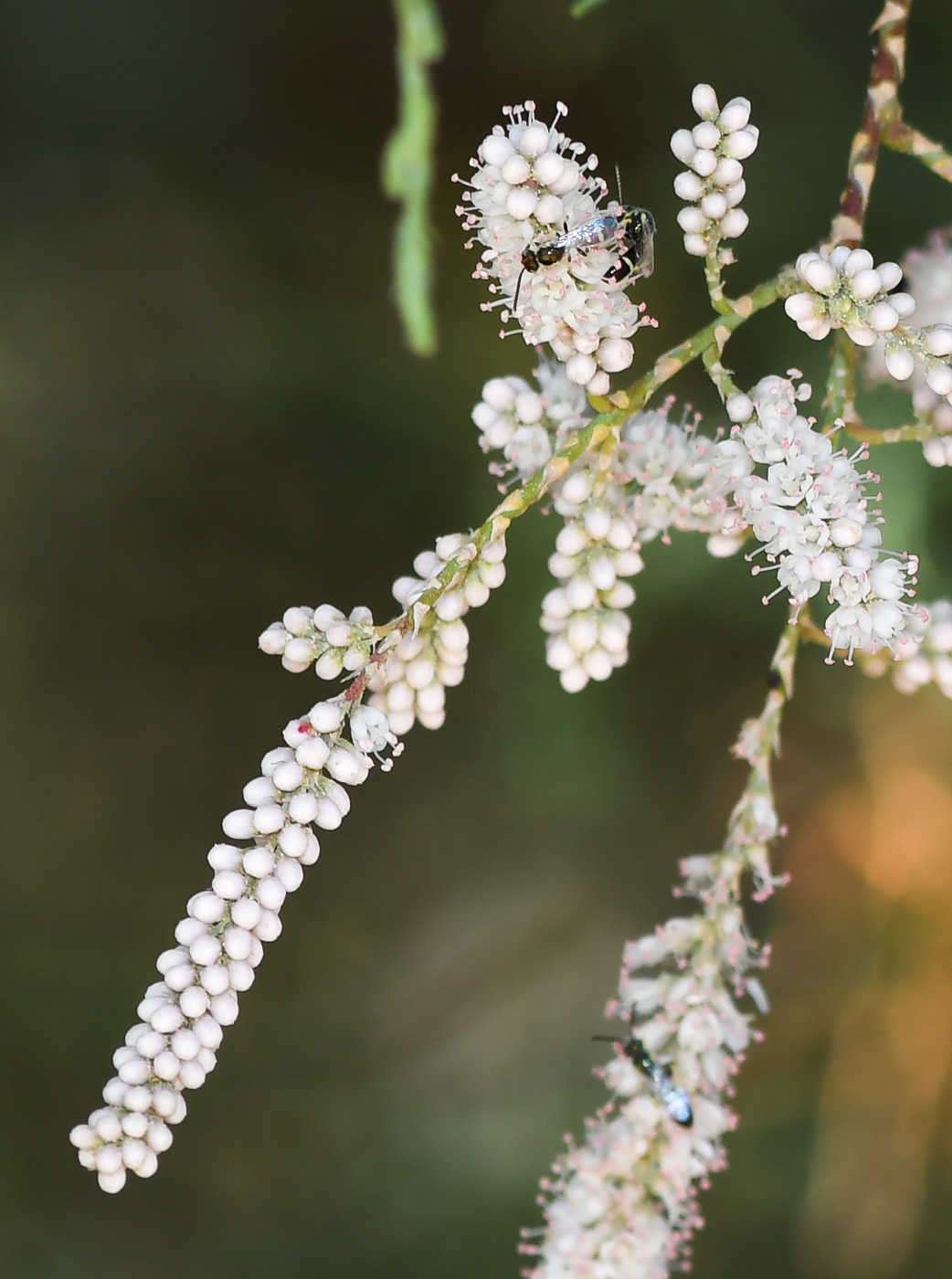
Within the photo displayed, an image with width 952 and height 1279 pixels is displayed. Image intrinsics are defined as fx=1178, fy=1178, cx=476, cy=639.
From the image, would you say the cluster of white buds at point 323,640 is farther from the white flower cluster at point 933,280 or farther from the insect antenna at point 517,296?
the white flower cluster at point 933,280

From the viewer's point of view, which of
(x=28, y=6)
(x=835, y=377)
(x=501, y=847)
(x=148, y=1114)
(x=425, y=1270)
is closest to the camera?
(x=148, y=1114)

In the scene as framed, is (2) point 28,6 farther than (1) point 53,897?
No

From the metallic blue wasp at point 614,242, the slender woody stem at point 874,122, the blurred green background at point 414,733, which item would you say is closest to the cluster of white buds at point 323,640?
Result: the metallic blue wasp at point 614,242

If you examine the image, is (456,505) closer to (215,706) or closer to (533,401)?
(215,706)

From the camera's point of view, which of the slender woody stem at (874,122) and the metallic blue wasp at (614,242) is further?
the slender woody stem at (874,122)

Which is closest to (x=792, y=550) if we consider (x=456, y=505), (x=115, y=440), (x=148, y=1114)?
(x=148, y=1114)

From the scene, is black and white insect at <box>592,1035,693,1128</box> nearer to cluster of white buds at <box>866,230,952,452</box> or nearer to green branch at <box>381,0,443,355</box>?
cluster of white buds at <box>866,230,952,452</box>
